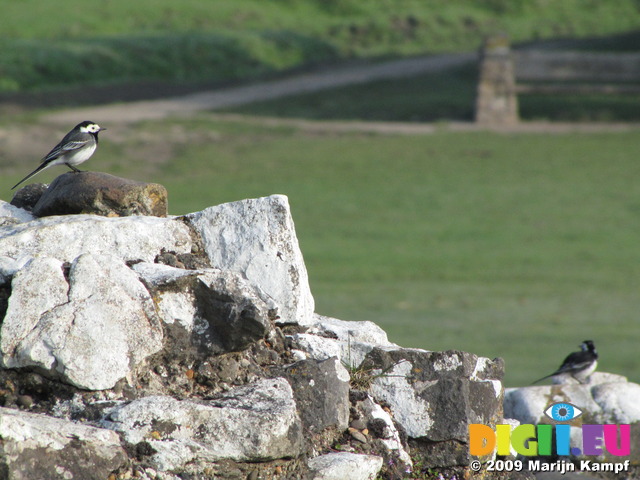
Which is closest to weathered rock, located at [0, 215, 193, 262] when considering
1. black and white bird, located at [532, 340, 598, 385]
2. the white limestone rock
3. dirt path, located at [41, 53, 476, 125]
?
the white limestone rock

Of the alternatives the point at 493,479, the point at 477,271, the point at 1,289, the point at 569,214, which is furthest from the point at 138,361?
the point at 569,214

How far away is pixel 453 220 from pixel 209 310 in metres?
13.2

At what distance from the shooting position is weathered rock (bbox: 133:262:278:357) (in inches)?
159

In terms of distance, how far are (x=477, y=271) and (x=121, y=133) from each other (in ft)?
33.3

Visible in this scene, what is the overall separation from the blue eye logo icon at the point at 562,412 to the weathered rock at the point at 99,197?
2.63 meters

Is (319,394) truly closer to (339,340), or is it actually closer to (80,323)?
(339,340)

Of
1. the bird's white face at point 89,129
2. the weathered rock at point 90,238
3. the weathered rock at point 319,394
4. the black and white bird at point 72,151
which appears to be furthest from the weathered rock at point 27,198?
the weathered rock at point 319,394

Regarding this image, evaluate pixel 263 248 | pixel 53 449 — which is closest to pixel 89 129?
pixel 263 248

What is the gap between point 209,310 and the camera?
4.11 meters

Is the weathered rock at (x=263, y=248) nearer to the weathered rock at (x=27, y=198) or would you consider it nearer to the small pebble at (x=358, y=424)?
the small pebble at (x=358, y=424)

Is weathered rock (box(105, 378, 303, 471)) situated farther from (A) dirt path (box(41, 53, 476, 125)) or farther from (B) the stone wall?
(A) dirt path (box(41, 53, 476, 125))

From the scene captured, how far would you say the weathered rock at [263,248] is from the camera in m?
4.63

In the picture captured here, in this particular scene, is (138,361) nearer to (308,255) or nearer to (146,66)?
(308,255)

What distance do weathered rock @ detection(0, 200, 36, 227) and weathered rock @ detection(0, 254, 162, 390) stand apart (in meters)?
1.10
